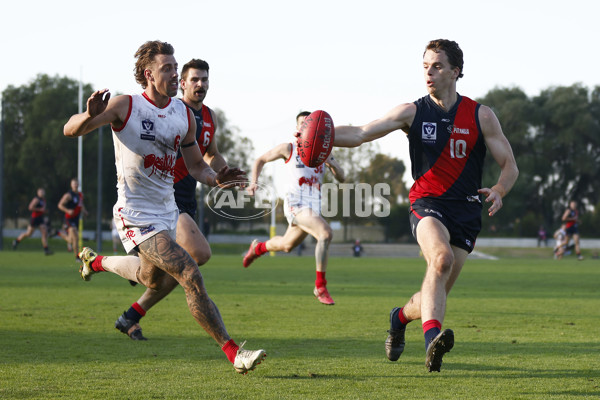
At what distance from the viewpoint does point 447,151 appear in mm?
6258

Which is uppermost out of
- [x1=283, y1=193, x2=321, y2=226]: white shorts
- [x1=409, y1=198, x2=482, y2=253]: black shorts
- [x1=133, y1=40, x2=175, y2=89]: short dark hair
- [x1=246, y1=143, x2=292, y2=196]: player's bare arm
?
[x1=133, y1=40, x2=175, y2=89]: short dark hair

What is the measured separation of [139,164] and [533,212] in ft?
226

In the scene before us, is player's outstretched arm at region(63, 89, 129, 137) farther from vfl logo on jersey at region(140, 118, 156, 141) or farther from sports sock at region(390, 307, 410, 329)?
sports sock at region(390, 307, 410, 329)

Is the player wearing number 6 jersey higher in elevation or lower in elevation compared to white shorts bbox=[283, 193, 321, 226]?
higher

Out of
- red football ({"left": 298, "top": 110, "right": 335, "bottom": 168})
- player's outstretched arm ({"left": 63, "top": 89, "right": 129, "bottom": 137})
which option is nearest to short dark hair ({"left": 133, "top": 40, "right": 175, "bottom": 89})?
player's outstretched arm ({"left": 63, "top": 89, "right": 129, "bottom": 137})

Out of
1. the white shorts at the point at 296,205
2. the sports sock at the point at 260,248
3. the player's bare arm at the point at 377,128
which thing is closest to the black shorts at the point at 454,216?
the player's bare arm at the point at 377,128

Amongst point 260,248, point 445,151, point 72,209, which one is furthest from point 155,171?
point 72,209

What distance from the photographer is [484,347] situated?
7352 mm

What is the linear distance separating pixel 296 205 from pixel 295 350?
5.14 metres

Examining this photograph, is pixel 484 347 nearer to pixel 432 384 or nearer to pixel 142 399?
pixel 432 384

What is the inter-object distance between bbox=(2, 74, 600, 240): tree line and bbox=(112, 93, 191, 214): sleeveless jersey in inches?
2117

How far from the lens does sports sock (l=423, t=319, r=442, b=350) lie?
17.4 ft

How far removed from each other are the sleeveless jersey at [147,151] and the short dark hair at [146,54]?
0.17m

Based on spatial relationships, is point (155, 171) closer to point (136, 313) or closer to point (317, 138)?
point (317, 138)
